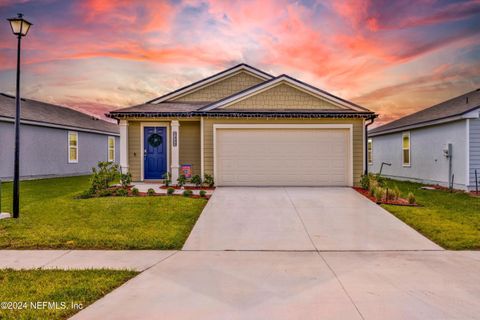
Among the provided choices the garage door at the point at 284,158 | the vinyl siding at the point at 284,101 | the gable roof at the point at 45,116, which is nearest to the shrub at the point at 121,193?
the garage door at the point at 284,158

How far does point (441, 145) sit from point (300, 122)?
7183mm

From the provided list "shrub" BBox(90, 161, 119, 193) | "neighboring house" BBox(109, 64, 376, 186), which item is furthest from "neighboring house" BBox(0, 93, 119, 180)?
"shrub" BBox(90, 161, 119, 193)

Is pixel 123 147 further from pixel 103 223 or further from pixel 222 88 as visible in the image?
pixel 103 223

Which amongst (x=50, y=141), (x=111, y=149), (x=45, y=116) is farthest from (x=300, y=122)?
(x=111, y=149)

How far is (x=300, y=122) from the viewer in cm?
1255

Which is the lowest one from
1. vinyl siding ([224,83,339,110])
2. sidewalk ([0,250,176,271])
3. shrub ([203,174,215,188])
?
sidewalk ([0,250,176,271])

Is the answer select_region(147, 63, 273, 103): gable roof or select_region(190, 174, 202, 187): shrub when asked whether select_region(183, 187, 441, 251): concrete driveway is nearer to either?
select_region(190, 174, 202, 187): shrub

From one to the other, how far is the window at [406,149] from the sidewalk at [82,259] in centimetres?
1633

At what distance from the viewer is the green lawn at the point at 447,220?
6121 millimetres

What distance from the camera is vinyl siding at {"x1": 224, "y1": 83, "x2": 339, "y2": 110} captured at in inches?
506

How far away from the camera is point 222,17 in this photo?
13562 millimetres

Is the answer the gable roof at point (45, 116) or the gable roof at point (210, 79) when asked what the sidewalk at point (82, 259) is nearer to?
the gable roof at point (210, 79)

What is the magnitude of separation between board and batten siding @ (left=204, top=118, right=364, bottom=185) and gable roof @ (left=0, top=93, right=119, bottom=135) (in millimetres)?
10571

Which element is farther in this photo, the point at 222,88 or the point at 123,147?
the point at 222,88
